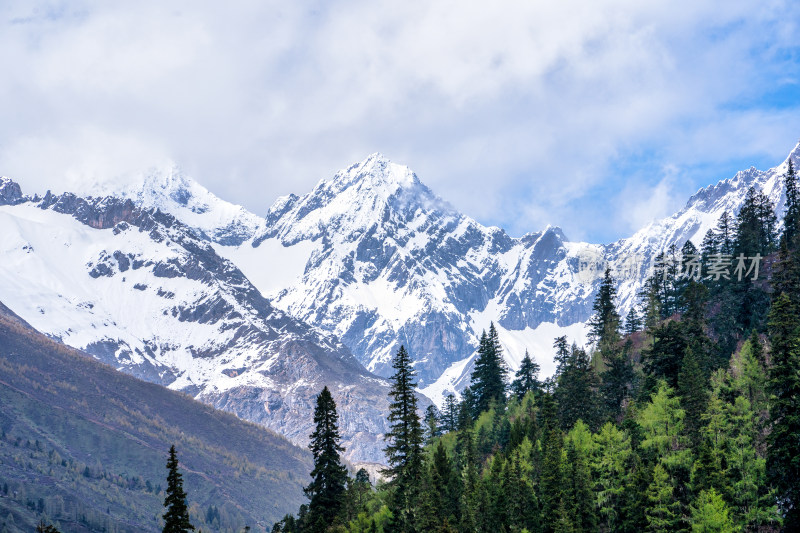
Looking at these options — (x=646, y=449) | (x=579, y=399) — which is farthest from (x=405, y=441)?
(x=579, y=399)

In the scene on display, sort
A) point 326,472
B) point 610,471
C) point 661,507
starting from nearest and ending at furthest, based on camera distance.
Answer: point 661,507, point 326,472, point 610,471

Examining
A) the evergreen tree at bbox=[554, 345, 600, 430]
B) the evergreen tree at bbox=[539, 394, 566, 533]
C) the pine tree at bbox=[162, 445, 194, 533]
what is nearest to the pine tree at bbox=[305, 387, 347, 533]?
the pine tree at bbox=[162, 445, 194, 533]

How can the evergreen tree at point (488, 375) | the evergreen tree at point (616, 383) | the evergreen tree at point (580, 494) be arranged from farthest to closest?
the evergreen tree at point (488, 375) < the evergreen tree at point (616, 383) < the evergreen tree at point (580, 494)

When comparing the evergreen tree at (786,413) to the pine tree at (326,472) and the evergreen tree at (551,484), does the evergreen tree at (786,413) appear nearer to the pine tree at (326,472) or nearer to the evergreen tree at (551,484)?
the evergreen tree at (551,484)

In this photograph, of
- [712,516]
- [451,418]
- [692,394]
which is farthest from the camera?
[451,418]

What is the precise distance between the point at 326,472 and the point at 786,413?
40413 mm

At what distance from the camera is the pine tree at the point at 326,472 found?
8131cm

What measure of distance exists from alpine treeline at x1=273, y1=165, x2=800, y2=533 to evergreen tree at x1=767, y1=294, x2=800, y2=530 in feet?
0.37

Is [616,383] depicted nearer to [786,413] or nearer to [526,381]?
[526,381]

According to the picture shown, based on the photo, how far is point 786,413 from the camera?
68125 millimetres

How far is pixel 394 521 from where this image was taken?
269ft

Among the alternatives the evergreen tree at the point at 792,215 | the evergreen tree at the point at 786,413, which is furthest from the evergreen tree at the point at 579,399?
the evergreen tree at the point at 792,215

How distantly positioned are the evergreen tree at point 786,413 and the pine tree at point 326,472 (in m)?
38.1

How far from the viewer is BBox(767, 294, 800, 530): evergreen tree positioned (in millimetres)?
67188
